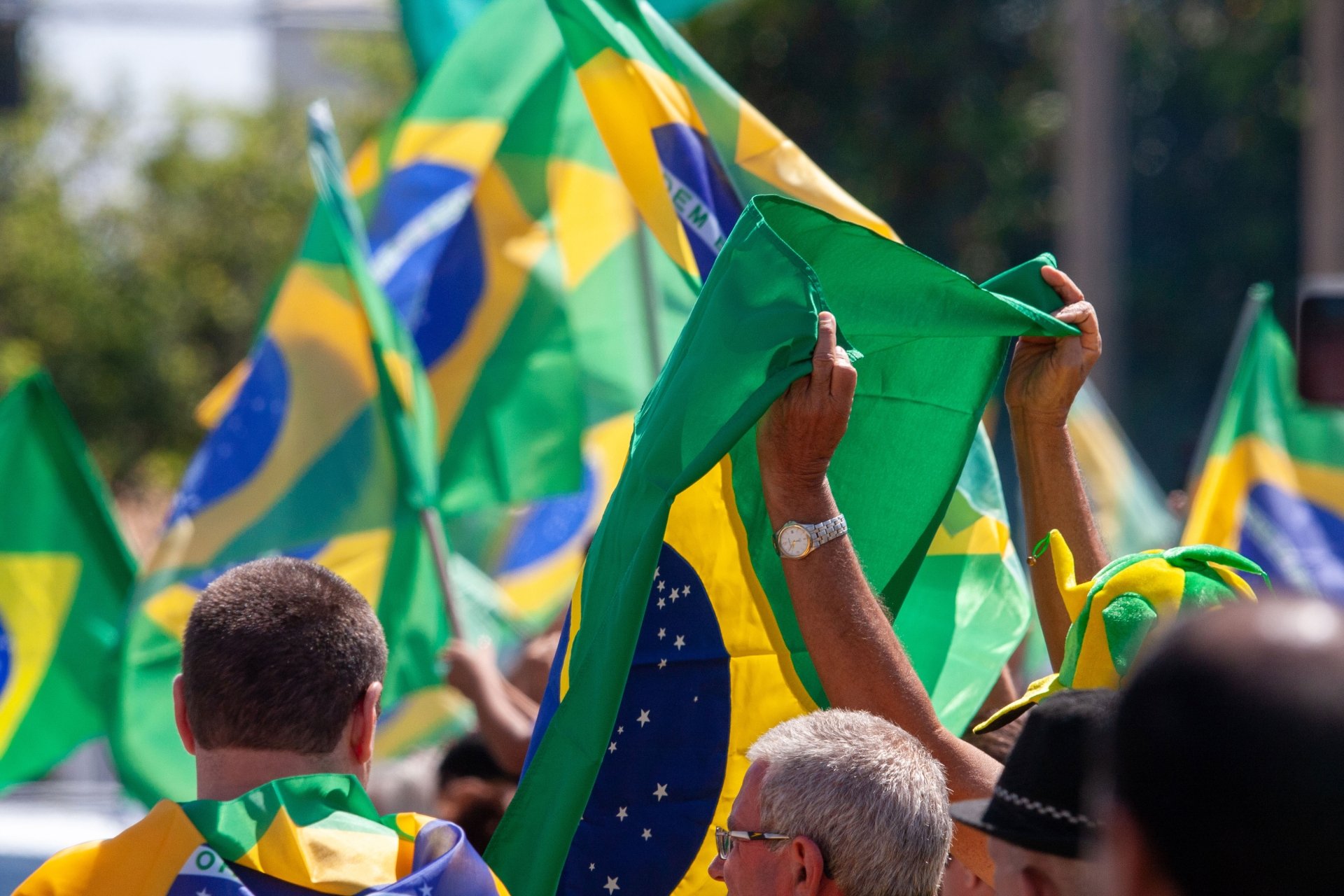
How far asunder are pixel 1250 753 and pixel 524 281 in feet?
13.8

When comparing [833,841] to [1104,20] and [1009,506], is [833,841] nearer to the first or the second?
[1009,506]

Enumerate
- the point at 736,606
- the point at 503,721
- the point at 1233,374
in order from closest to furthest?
the point at 736,606 → the point at 503,721 → the point at 1233,374

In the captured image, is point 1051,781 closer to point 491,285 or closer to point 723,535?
point 723,535

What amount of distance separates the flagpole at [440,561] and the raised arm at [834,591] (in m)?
2.39

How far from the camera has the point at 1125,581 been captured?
2145 millimetres

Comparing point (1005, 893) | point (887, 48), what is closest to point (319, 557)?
point (1005, 893)

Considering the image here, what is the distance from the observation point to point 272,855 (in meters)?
2.09

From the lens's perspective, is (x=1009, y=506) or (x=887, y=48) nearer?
(x=1009, y=506)

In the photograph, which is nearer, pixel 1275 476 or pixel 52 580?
pixel 52 580

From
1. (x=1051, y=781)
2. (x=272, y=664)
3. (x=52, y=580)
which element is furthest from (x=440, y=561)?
(x=1051, y=781)

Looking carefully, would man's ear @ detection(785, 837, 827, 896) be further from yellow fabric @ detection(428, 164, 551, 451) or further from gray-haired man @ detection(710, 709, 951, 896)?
yellow fabric @ detection(428, 164, 551, 451)

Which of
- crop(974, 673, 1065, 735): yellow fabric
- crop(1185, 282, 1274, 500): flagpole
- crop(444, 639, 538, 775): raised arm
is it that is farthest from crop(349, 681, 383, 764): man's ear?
crop(1185, 282, 1274, 500): flagpole

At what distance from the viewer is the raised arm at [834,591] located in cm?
224

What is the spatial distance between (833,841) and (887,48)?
1690 centimetres
